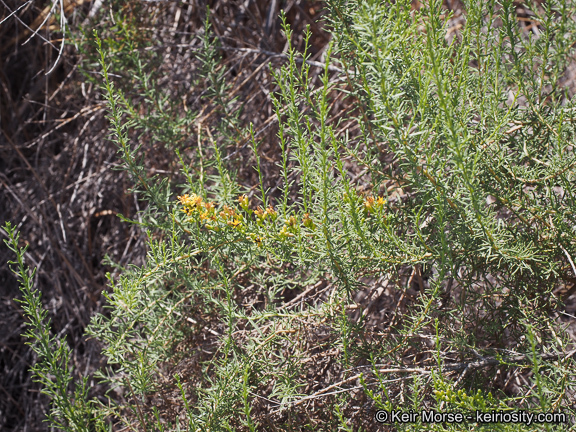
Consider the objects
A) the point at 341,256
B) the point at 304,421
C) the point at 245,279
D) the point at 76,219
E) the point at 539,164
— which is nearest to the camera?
the point at 341,256

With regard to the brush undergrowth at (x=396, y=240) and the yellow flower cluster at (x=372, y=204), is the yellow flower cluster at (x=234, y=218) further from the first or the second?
the yellow flower cluster at (x=372, y=204)

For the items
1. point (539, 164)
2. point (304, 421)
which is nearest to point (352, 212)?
point (539, 164)

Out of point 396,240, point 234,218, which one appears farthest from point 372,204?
point 234,218

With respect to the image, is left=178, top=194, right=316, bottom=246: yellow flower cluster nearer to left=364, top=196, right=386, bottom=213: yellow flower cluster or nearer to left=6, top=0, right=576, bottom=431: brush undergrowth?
left=6, top=0, right=576, bottom=431: brush undergrowth

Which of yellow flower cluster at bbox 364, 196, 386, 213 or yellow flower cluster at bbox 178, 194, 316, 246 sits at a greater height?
yellow flower cluster at bbox 364, 196, 386, 213

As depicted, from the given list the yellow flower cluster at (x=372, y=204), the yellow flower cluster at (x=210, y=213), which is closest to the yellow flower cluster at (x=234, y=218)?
the yellow flower cluster at (x=210, y=213)

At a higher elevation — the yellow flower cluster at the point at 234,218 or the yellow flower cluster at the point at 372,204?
the yellow flower cluster at the point at 372,204

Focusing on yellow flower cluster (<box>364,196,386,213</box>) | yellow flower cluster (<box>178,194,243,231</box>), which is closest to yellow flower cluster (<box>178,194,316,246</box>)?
yellow flower cluster (<box>178,194,243,231</box>)

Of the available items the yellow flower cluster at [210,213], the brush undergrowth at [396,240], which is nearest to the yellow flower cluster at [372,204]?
the brush undergrowth at [396,240]

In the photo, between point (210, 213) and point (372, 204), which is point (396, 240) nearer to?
point (372, 204)

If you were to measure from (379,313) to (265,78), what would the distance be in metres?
1.08

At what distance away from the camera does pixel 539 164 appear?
1.13 m

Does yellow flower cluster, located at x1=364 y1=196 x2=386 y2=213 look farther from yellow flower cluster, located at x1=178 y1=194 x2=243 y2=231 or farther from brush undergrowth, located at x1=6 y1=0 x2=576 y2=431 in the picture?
yellow flower cluster, located at x1=178 y1=194 x2=243 y2=231

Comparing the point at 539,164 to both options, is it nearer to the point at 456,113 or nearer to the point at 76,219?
the point at 456,113
